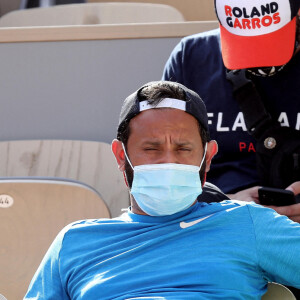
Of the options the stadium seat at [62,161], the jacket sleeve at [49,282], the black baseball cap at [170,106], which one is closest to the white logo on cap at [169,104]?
the black baseball cap at [170,106]

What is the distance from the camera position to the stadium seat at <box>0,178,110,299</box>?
2.52m

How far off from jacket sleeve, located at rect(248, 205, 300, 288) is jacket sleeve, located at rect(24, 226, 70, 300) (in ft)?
1.66

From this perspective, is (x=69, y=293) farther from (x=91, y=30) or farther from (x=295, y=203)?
(x=91, y=30)

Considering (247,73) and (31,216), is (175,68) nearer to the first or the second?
(247,73)

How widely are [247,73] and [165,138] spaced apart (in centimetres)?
73

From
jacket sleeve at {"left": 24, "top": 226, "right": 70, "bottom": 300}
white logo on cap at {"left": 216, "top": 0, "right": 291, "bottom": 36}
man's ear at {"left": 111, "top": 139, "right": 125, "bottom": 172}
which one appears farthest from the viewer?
white logo on cap at {"left": 216, "top": 0, "right": 291, "bottom": 36}

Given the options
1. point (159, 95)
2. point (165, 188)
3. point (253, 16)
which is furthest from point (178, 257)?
point (253, 16)

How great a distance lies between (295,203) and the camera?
2236mm

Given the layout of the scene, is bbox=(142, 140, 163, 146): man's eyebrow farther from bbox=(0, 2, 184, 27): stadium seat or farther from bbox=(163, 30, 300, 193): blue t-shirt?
bbox=(0, 2, 184, 27): stadium seat

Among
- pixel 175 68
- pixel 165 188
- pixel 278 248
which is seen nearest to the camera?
pixel 278 248

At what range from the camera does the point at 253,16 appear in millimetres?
2389

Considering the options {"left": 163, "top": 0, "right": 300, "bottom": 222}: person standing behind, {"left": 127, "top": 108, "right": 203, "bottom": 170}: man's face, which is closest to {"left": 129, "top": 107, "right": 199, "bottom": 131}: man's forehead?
{"left": 127, "top": 108, "right": 203, "bottom": 170}: man's face

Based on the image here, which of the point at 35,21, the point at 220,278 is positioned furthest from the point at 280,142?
the point at 35,21

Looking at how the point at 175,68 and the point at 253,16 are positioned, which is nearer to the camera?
the point at 253,16
